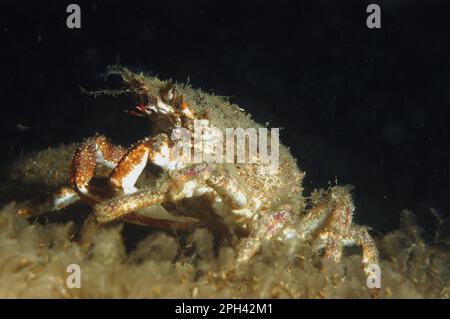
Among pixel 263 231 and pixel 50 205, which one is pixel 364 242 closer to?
pixel 263 231

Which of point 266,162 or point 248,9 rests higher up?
point 248,9

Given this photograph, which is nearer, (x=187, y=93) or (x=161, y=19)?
(x=187, y=93)

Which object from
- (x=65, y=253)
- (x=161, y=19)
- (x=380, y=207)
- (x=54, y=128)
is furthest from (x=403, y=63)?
(x=65, y=253)

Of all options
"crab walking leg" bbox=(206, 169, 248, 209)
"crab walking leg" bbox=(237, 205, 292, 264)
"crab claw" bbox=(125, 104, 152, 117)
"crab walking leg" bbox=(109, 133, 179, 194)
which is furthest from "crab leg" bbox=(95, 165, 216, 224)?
"crab claw" bbox=(125, 104, 152, 117)

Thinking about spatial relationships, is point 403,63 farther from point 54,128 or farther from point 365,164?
point 54,128

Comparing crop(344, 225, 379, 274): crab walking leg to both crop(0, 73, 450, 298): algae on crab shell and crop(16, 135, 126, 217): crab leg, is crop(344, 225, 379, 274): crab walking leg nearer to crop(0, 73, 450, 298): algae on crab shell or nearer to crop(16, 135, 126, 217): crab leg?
crop(0, 73, 450, 298): algae on crab shell
